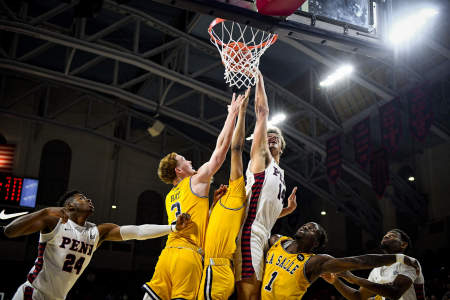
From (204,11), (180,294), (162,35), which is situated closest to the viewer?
(180,294)

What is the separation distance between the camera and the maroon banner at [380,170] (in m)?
14.0

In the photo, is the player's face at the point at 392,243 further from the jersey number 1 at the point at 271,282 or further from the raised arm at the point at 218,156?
the raised arm at the point at 218,156

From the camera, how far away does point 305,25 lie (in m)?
5.55

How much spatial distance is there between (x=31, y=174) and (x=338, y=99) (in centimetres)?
1118

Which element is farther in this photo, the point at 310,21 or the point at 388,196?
the point at 388,196

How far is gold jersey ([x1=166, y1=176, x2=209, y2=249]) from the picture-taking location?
4648 millimetres

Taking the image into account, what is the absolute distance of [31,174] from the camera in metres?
18.6

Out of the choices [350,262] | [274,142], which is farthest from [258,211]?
[350,262]

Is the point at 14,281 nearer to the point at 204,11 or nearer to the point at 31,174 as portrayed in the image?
the point at 31,174

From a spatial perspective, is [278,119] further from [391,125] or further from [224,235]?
[224,235]

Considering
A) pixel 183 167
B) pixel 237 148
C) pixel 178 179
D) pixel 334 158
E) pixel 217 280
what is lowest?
pixel 217 280

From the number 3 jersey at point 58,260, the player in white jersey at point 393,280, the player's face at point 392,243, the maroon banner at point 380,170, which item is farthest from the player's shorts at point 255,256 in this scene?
the maroon banner at point 380,170

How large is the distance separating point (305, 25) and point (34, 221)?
3.39 metres

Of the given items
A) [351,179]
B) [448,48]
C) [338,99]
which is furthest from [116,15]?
[351,179]
